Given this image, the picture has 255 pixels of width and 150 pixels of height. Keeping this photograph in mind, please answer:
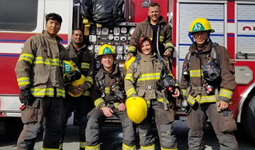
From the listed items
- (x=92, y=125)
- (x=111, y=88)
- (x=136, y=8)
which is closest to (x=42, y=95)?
(x=92, y=125)

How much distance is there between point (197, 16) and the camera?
12.6 ft

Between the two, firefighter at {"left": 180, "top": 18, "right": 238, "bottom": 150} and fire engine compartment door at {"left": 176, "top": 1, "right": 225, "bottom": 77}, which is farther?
fire engine compartment door at {"left": 176, "top": 1, "right": 225, "bottom": 77}

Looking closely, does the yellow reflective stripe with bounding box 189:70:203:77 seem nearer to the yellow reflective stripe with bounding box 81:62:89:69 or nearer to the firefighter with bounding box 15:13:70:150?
the yellow reflective stripe with bounding box 81:62:89:69

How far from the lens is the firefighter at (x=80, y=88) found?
3406 mm

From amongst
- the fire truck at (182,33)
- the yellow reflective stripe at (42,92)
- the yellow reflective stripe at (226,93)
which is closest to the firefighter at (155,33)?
the fire truck at (182,33)

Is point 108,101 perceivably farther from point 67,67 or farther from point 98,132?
point 67,67

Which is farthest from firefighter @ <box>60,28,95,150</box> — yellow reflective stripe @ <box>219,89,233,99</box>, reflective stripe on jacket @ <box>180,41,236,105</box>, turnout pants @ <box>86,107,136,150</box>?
yellow reflective stripe @ <box>219,89,233,99</box>

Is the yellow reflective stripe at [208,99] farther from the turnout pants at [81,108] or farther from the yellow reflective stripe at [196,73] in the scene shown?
the turnout pants at [81,108]

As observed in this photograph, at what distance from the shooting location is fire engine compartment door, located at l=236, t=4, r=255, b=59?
3.83 m

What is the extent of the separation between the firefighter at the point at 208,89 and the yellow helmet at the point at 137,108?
650mm

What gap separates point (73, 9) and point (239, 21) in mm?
2953

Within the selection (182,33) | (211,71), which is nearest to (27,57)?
(211,71)

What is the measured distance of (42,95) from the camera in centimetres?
275

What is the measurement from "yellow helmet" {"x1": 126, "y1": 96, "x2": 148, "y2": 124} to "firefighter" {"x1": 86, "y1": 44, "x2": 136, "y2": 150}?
1.08 ft
